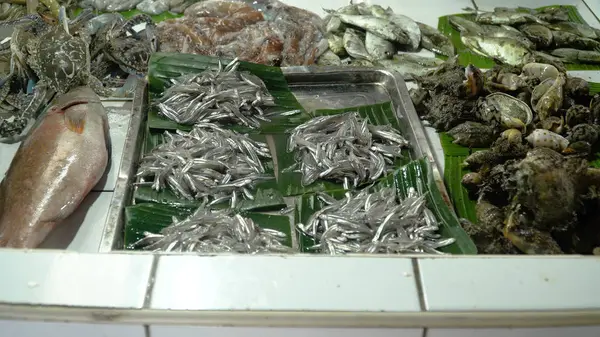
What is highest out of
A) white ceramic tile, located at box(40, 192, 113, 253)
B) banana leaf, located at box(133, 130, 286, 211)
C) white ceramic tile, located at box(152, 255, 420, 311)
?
white ceramic tile, located at box(152, 255, 420, 311)

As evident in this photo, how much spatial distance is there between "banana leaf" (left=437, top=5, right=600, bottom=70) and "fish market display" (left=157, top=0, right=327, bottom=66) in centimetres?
125

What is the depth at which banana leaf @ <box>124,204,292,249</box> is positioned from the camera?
2614 millimetres

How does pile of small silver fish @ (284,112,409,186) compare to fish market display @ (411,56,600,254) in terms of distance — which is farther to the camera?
pile of small silver fish @ (284,112,409,186)

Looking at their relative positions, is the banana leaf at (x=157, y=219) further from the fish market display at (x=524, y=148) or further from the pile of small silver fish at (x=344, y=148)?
the fish market display at (x=524, y=148)

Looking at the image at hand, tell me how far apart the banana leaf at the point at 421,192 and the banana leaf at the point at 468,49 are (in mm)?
1941

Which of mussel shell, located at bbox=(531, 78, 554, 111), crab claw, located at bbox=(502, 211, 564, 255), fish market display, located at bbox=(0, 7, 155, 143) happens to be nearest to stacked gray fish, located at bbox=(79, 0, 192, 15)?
fish market display, located at bbox=(0, 7, 155, 143)

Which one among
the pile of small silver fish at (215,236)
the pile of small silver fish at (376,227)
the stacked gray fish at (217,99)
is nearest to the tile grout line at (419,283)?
the pile of small silver fish at (376,227)

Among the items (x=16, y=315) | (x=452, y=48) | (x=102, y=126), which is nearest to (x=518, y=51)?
(x=452, y=48)

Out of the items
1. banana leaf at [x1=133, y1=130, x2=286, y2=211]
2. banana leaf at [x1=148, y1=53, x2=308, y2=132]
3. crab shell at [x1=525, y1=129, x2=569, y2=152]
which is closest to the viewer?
banana leaf at [x1=133, y1=130, x2=286, y2=211]

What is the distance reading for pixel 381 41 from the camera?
4.57 metres

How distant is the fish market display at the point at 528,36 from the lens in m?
4.47

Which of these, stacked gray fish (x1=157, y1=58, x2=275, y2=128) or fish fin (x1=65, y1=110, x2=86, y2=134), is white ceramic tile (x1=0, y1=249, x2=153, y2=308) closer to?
fish fin (x1=65, y1=110, x2=86, y2=134)

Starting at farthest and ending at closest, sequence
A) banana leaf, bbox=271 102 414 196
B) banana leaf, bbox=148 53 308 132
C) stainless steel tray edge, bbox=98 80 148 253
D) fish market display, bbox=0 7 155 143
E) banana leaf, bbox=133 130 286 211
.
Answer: fish market display, bbox=0 7 155 143 → banana leaf, bbox=148 53 308 132 → banana leaf, bbox=271 102 414 196 → banana leaf, bbox=133 130 286 211 → stainless steel tray edge, bbox=98 80 148 253

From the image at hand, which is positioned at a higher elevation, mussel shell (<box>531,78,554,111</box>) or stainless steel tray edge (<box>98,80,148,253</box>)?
mussel shell (<box>531,78,554,111</box>)
